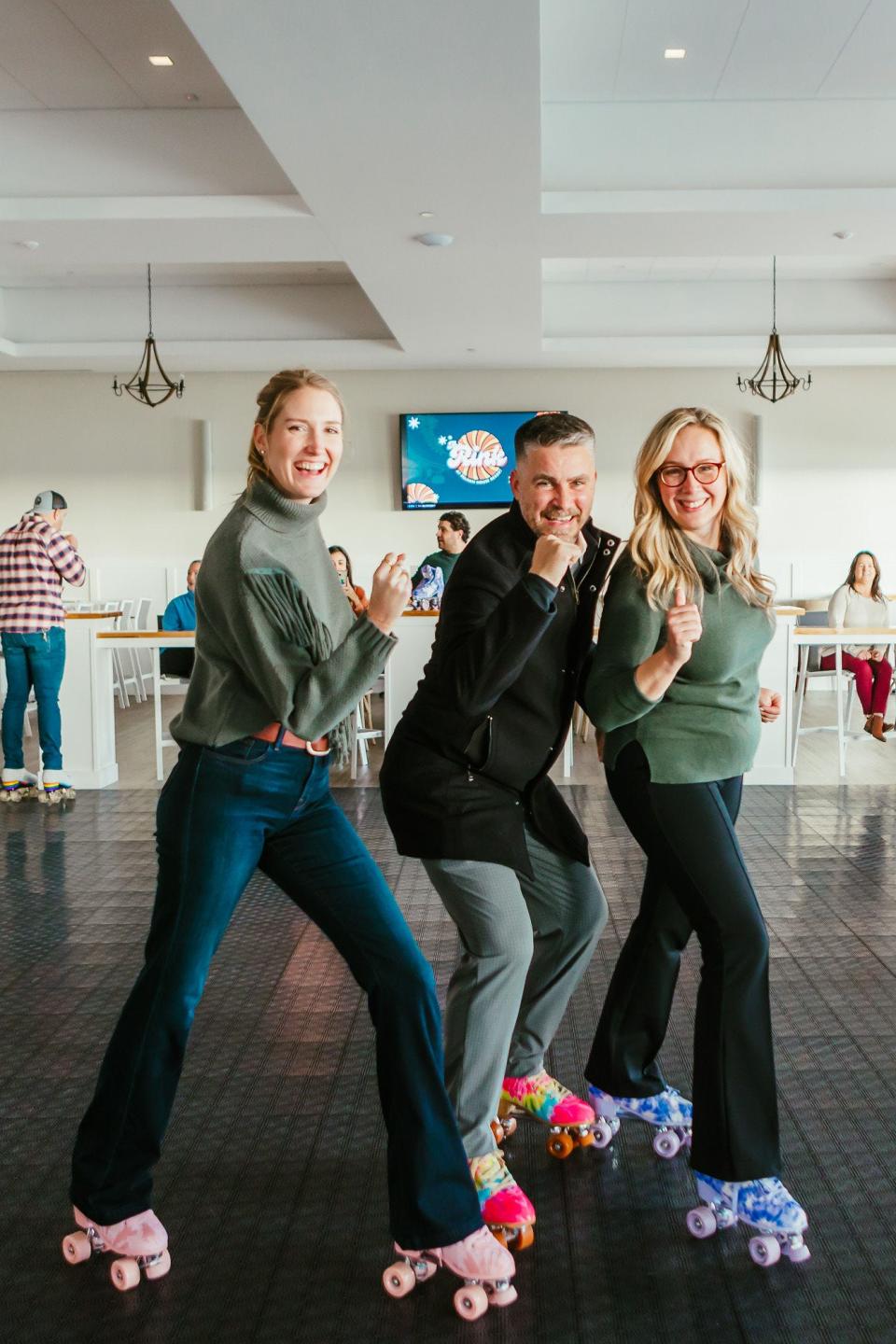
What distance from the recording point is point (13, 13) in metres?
5.26

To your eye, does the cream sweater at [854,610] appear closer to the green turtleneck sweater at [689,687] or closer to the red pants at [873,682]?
the red pants at [873,682]

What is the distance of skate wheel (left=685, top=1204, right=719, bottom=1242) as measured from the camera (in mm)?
2088

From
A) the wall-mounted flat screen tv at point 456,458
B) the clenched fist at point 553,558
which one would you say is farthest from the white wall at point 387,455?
the clenched fist at point 553,558

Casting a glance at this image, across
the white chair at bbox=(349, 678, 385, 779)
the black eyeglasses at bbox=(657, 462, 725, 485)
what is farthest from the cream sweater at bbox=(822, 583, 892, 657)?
the black eyeglasses at bbox=(657, 462, 725, 485)

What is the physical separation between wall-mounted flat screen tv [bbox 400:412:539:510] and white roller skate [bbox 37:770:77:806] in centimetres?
618

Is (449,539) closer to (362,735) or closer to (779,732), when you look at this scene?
(362,735)

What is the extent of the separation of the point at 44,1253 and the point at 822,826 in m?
4.20

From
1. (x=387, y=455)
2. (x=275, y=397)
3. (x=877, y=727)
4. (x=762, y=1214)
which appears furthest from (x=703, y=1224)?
(x=387, y=455)

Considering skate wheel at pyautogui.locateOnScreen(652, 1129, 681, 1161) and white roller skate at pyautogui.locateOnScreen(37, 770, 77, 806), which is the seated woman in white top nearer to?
white roller skate at pyautogui.locateOnScreen(37, 770, 77, 806)

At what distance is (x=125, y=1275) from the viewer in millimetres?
1968

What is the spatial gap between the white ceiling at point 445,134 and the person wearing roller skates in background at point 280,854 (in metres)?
2.91

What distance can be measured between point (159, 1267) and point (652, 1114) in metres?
1.00

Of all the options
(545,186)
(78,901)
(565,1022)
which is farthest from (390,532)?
(565,1022)

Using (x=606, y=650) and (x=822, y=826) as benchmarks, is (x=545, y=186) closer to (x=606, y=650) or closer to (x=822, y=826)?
(x=822, y=826)
